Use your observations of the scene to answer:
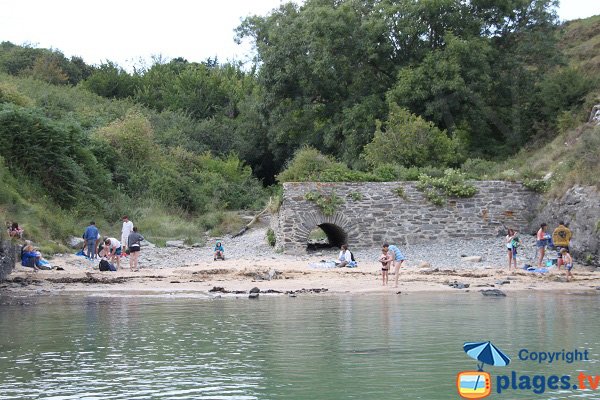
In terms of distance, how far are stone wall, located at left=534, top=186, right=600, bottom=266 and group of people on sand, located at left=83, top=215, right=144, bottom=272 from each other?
12.4 metres

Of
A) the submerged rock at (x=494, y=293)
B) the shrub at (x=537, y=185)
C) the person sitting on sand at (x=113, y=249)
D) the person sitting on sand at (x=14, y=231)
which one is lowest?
the submerged rock at (x=494, y=293)

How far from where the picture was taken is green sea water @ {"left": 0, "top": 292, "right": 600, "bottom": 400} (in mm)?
9320

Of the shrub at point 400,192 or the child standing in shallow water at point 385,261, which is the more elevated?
the shrub at point 400,192

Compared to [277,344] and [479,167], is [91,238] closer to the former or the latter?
[277,344]

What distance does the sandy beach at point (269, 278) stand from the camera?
19250 mm

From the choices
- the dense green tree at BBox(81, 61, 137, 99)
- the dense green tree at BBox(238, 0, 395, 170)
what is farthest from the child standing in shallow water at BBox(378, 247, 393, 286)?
the dense green tree at BBox(81, 61, 137, 99)

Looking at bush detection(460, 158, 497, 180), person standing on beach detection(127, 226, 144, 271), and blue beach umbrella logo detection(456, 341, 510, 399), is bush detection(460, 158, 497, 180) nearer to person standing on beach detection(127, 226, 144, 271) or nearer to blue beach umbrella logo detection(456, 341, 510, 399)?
person standing on beach detection(127, 226, 144, 271)

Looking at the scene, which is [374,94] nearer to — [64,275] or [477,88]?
[477,88]

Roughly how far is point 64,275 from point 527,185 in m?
16.1

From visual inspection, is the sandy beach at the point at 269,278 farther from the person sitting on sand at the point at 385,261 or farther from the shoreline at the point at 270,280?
the person sitting on sand at the point at 385,261

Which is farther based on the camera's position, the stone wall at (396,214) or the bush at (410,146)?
the bush at (410,146)

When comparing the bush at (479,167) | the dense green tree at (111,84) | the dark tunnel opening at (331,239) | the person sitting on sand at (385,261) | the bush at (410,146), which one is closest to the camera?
the person sitting on sand at (385,261)

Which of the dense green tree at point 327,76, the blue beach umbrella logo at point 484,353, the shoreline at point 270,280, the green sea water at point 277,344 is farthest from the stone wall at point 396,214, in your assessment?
the blue beach umbrella logo at point 484,353

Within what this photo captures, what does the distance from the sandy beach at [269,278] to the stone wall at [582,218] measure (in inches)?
21.5
